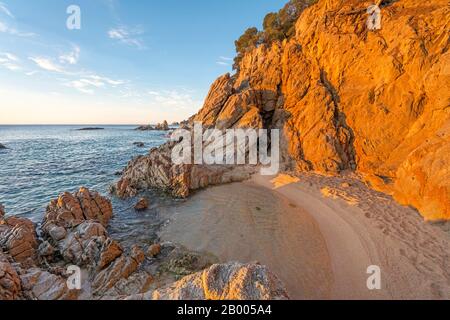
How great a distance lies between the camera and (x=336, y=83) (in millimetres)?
17891

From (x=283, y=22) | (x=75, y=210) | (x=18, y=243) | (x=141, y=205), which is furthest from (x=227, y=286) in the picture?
(x=283, y=22)

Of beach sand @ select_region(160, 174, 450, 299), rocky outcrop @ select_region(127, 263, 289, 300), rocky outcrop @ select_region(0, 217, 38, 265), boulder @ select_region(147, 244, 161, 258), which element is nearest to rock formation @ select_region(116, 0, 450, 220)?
beach sand @ select_region(160, 174, 450, 299)

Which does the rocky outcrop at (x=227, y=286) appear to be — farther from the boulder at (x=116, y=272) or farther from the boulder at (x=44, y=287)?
the boulder at (x=44, y=287)

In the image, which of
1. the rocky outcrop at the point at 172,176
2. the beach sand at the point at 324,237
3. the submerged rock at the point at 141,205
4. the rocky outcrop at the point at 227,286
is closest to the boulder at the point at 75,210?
the submerged rock at the point at 141,205

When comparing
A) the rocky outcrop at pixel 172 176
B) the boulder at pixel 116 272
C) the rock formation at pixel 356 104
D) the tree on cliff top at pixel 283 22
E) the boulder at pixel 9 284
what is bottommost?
the boulder at pixel 116 272

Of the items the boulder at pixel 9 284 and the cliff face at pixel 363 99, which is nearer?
the boulder at pixel 9 284

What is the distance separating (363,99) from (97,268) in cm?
2028

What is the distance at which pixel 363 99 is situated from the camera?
15.9 m

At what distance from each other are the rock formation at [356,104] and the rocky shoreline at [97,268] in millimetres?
6353

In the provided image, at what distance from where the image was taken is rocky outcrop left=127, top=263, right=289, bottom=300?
13.1 ft

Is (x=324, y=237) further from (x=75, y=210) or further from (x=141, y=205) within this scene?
(x=75, y=210)

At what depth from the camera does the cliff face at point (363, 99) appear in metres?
10.9

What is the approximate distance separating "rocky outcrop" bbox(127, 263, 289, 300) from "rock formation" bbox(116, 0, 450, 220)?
942cm

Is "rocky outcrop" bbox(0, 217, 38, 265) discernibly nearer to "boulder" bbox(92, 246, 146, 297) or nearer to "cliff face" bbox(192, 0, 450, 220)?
"boulder" bbox(92, 246, 146, 297)
